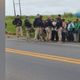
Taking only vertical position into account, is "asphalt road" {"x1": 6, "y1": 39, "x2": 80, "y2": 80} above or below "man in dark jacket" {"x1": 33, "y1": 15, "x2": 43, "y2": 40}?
below

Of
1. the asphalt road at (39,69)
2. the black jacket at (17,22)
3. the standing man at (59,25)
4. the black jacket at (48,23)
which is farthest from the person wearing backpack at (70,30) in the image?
the asphalt road at (39,69)

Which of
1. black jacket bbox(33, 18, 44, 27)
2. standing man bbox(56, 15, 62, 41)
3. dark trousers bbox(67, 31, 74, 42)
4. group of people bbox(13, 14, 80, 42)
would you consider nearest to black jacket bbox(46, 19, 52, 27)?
group of people bbox(13, 14, 80, 42)

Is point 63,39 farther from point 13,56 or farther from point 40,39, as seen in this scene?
point 13,56

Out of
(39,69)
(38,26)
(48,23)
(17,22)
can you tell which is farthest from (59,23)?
(39,69)

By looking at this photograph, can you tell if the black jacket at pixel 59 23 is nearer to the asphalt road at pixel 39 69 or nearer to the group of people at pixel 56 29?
the group of people at pixel 56 29

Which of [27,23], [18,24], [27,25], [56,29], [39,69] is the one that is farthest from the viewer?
[18,24]

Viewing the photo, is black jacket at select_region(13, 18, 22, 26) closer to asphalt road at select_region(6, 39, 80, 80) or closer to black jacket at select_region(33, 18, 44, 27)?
black jacket at select_region(33, 18, 44, 27)

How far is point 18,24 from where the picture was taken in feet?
81.6

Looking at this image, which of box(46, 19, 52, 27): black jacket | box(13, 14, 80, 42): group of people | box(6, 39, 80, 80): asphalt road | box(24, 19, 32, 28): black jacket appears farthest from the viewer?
box(24, 19, 32, 28): black jacket

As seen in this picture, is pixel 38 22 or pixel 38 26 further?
pixel 38 26

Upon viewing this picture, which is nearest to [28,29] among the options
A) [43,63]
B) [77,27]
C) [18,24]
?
[18,24]

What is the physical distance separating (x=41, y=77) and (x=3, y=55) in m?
6.98

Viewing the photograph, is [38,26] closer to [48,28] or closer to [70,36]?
[48,28]

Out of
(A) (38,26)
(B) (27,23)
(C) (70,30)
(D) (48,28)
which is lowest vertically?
(C) (70,30)
